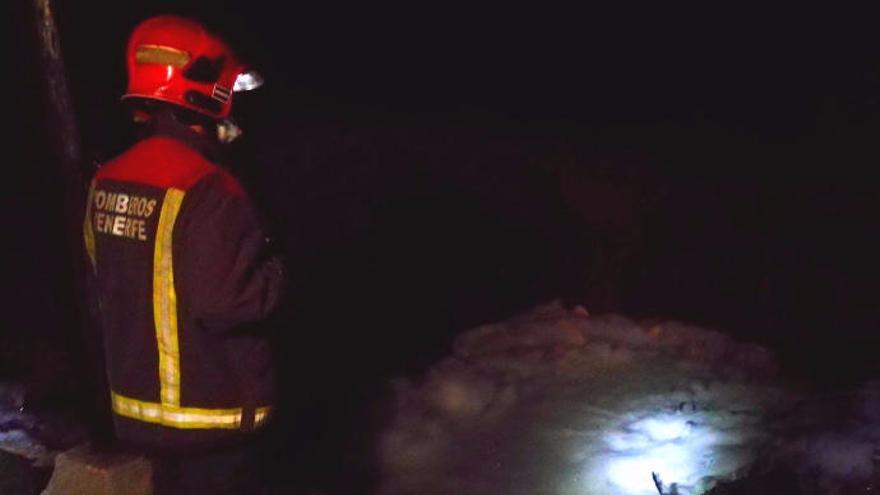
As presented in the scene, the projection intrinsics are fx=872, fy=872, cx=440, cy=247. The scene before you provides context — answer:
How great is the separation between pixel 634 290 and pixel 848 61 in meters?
5.30

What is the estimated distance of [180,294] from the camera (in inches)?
98.3

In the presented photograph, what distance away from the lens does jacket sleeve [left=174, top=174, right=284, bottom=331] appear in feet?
7.95

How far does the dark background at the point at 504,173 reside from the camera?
6.22 m

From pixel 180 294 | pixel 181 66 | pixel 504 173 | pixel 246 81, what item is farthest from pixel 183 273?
pixel 504 173

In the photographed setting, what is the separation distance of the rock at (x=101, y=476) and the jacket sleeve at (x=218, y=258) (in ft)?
4.87

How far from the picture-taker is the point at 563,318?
642 centimetres

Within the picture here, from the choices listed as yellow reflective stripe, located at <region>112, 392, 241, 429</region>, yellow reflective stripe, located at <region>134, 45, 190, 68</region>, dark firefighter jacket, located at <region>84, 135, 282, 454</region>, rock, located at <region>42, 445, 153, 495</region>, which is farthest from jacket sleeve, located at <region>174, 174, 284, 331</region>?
rock, located at <region>42, 445, 153, 495</region>

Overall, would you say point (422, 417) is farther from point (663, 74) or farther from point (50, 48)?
point (663, 74)

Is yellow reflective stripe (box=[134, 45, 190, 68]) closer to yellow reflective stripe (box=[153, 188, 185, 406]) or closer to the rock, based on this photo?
yellow reflective stripe (box=[153, 188, 185, 406])

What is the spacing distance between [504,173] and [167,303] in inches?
255

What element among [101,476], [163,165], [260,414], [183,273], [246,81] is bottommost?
[101,476]

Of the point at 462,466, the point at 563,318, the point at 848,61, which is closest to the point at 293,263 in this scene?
the point at 563,318

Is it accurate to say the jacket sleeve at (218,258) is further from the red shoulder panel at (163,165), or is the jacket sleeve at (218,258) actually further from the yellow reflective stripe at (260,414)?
the yellow reflective stripe at (260,414)

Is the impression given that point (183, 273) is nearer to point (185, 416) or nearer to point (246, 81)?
point (185, 416)
